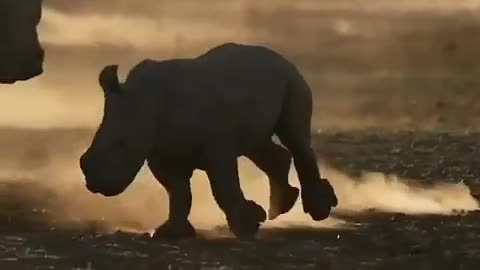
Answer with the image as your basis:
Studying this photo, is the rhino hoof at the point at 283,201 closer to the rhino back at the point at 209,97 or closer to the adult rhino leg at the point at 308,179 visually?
the adult rhino leg at the point at 308,179

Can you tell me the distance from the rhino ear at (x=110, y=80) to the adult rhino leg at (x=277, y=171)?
0.33 m

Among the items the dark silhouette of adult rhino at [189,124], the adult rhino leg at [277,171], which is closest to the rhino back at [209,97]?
the dark silhouette of adult rhino at [189,124]

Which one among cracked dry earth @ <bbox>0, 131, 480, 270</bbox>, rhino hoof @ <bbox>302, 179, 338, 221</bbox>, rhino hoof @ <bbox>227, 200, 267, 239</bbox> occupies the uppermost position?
rhino hoof @ <bbox>302, 179, 338, 221</bbox>

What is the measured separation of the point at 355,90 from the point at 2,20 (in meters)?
1.09

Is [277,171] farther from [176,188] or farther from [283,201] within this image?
[176,188]

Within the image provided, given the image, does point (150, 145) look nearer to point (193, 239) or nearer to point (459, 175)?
point (193, 239)

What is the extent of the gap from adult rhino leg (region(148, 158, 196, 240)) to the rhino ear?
142 millimetres

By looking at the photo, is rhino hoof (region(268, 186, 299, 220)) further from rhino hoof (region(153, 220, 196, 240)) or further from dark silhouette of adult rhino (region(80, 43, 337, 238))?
rhino hoof (region(153, 220, 196, 240))

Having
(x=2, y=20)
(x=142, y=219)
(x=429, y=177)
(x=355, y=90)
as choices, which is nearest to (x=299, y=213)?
(x=142, y=219)

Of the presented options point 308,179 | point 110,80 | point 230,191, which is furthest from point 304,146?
point 110,80

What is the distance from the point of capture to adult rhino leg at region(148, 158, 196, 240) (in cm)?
179

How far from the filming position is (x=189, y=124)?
1754 millimetres

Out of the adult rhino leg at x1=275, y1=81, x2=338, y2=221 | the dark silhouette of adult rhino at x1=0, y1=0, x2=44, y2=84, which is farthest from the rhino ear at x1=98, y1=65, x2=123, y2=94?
the adult rhino leg at x1=275, y1=81, x2=338, y2=221

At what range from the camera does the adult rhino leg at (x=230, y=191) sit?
1771 millimetres
